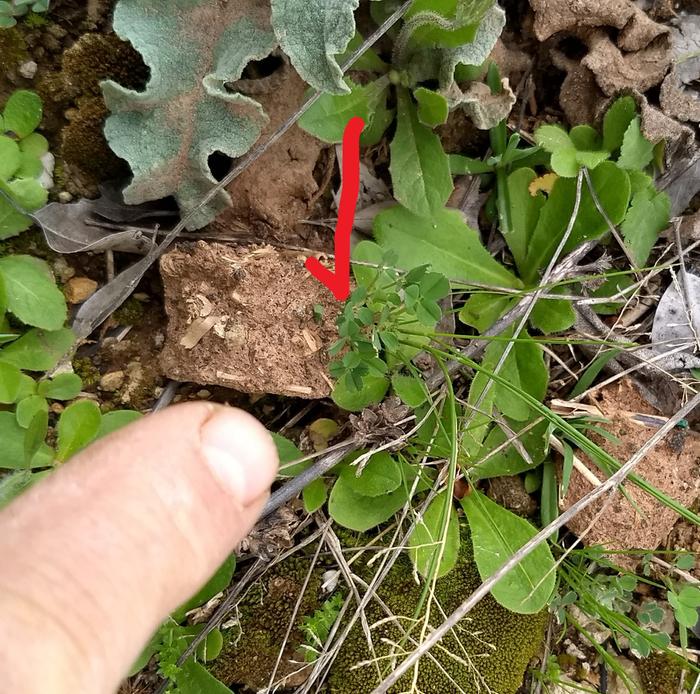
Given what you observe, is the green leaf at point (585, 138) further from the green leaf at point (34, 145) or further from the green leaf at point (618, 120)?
the green leaf at point (34, 145)

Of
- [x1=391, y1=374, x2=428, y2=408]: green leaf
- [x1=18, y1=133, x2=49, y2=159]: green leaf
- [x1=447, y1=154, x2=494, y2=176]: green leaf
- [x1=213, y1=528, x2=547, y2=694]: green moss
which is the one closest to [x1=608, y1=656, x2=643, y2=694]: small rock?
[x1=213, y1=528, x2=547, y2=694]: green moss

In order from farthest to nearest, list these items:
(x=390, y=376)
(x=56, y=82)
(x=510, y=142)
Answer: (x=510, y=142)
(x=390, y=376)
(x=56, y=82)

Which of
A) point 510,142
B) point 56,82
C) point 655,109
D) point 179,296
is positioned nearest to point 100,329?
point 179,296

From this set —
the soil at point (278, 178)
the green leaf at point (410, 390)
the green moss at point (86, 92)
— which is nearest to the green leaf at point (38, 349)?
the green moss at point (86, 92)

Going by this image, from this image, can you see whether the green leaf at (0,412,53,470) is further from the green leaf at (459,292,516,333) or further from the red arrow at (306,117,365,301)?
the green leaf at (459,292,516,333)

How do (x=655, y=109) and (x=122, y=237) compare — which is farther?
(x=655, y=109)

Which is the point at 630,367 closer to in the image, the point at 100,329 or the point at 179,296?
the point at 179,296
